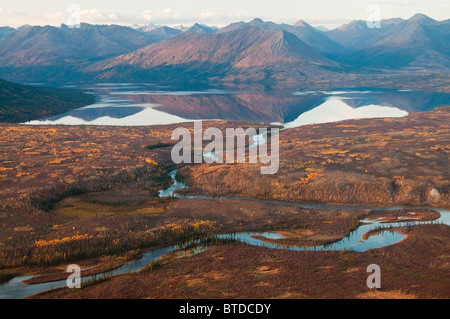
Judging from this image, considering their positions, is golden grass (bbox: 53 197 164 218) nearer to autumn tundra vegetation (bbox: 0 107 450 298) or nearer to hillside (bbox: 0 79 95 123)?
autumn tundra vegetation (bbox: 0 107 450 298)

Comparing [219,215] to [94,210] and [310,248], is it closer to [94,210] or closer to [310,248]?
[310,248]

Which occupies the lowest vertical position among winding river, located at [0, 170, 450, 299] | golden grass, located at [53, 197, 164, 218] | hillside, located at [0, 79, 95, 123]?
winding river, located at [0, 170, 450, 299]

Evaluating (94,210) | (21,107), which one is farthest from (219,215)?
(21,107)

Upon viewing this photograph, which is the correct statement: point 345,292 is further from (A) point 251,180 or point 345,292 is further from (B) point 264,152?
(B) point 264,152

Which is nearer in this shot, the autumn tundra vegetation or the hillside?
the autumn tundra vegetation

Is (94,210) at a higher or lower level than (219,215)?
higher

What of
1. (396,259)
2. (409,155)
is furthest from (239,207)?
(409,155)

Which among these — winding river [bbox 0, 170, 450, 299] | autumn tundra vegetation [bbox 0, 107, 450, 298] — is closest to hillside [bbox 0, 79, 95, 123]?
autumn tundra vegetation [bbox 0, 107, 450, 298]

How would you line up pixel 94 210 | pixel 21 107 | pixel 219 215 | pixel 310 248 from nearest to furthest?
pixel 310 248 → pixel 219 215 → pixel 94 210 → pixel 21 107
